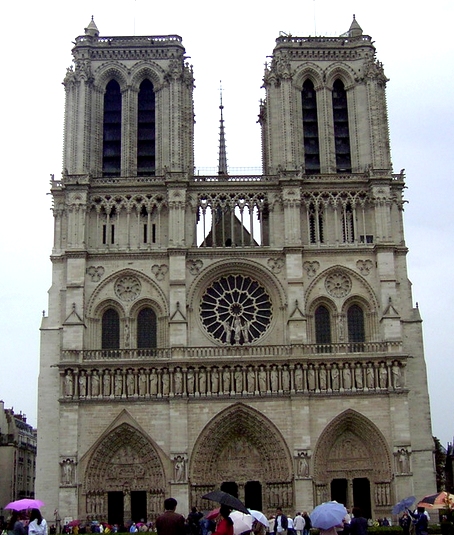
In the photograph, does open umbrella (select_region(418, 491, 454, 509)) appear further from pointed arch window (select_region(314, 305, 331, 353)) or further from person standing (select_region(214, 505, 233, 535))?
pointed arch window (select_region(314, 305, 331, 353))

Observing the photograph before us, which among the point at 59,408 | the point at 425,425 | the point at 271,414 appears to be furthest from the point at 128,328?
the point at 425,425

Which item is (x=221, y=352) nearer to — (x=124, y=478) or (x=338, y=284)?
(x=338, y=284)

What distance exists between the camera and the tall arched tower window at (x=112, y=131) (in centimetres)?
4497

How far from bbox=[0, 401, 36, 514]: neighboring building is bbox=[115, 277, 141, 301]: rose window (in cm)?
1590

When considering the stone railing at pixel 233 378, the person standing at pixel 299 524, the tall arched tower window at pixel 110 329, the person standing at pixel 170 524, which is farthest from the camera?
the tall arched tower window at pixel 110 329

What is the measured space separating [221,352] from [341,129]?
13182 millimetres

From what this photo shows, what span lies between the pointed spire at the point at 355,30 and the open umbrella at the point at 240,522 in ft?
119

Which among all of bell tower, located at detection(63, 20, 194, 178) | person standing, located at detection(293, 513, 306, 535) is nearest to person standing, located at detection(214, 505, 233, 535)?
person standing, located at detection(293, 513, 306, 535)

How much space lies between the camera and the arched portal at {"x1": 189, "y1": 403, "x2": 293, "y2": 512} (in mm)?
39875

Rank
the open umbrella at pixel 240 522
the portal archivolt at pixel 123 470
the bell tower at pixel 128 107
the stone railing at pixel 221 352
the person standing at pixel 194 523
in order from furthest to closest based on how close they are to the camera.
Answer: the bell tower at pixel 128 107 < the stone railing at pixel 221 352 < the portal archivolt at pixel 123 470 < the person standing at pixel 194 523 < the open umbrella at pixel 240 522

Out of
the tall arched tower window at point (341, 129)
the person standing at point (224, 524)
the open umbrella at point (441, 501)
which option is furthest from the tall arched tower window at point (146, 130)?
the person standing at point (224, 524)

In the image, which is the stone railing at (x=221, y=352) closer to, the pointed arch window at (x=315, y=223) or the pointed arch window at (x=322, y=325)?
the pointed arch window at (x=322, y=325)

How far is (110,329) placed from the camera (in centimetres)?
4250

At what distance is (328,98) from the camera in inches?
1797
